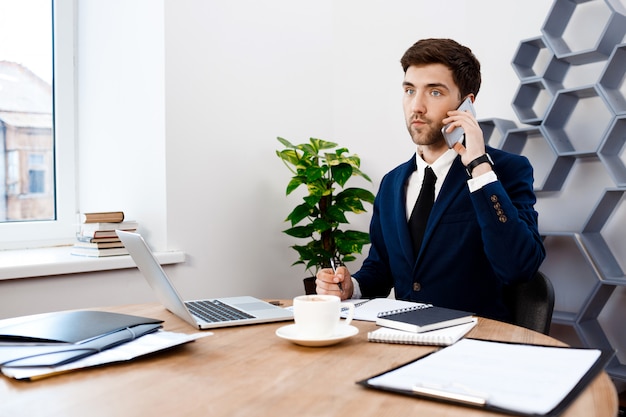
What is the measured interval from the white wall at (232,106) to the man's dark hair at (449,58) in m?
0.85

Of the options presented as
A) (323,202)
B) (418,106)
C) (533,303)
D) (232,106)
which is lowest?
(533,303)

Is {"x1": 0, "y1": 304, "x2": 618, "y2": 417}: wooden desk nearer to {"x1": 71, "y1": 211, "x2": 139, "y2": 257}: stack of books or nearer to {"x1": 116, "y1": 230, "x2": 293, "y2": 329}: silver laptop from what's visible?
{"x1": 116, "y1": 230, "x2": 293, "y2": 329}: silver laptop

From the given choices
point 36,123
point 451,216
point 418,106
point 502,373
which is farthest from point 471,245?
point 36,123

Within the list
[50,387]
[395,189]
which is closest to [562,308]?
[395,189]

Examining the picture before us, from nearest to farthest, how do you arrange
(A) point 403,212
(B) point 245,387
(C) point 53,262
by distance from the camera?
(B) point 245,387, (A) point 403,212, (C) point 53,262

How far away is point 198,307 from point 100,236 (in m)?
1.16

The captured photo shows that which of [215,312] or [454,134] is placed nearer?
[215,312]

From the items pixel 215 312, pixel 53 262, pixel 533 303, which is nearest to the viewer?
pixel 215 312

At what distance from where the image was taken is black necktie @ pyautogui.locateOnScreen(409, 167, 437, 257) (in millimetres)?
1910

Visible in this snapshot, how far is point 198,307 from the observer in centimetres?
149

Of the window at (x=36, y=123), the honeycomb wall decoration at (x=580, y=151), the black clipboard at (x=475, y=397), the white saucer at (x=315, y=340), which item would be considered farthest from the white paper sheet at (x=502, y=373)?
the window at (x=36, y=123)

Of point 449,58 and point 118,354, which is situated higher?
point 449,58

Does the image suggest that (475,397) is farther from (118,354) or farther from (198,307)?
(198,307)

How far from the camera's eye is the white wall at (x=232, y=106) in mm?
2652
